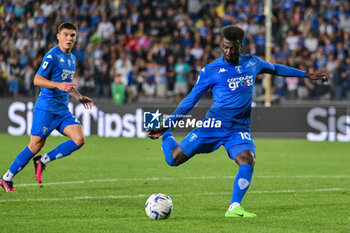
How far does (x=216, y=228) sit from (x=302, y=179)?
5.30 m

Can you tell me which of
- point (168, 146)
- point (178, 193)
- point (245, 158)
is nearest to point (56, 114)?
point (178, 193)

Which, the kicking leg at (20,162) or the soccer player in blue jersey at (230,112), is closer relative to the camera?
the soccer player in blue jersey at (230,112)

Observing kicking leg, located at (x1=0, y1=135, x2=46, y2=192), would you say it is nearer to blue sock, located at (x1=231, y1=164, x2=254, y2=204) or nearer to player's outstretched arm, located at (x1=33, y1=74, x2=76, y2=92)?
player's outstretched arm, located at (x1=33, y1=74, x2=76, y2=92)

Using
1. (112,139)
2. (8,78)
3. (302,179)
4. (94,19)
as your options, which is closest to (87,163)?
(302,179)

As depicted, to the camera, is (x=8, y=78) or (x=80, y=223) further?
(x=8, y=78)

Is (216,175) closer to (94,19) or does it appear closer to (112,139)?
(112,139)

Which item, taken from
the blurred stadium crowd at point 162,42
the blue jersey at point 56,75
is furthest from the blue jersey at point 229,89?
the blurred stadium crowd at point 162,42

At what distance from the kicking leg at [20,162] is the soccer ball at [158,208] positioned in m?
2.85

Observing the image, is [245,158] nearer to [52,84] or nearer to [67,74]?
[52,84]

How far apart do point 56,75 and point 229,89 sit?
9.67ft

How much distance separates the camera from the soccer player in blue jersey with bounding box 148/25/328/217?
7961mm

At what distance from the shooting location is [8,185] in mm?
10195

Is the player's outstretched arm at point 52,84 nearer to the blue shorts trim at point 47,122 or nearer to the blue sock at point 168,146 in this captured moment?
the blue shorts trim at point 47,122

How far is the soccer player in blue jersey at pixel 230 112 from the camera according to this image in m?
7.96
